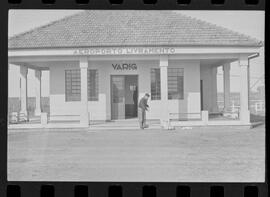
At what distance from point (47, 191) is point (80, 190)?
1.27 ft

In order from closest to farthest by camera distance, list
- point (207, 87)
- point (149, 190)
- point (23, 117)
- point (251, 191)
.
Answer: point (251, 191), point (149, 190), point (23, 117), point (207, 87)

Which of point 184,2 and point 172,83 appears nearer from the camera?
point 184,2

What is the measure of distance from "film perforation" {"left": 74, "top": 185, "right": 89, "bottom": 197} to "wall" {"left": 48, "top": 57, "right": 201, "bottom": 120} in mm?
13411

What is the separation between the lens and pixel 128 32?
53.7 ft

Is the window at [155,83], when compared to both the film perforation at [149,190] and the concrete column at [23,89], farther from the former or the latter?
the film perforation at [149,190]

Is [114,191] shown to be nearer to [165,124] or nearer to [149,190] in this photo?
[149,190]

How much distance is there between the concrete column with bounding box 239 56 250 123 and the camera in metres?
15.5

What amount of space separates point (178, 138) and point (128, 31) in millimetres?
5998

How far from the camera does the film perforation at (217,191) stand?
14.5 ft

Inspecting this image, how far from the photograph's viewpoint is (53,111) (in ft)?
59.5

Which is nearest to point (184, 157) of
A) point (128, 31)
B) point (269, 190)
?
point (269, 190)

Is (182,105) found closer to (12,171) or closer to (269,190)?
(12,171)

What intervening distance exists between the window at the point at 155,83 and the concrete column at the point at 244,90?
3.94 metres

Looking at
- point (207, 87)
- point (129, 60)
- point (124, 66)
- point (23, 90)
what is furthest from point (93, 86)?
point (207, 87)
